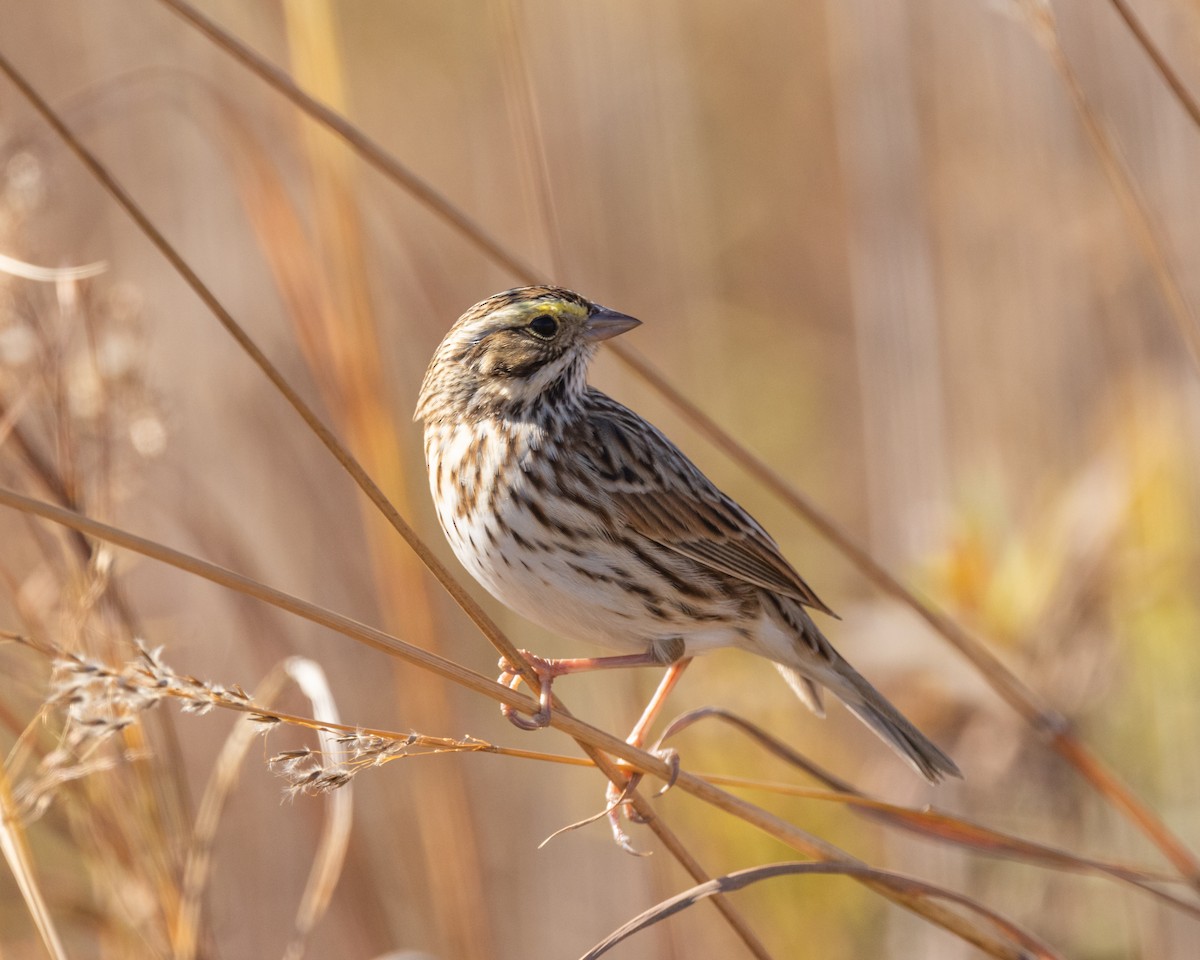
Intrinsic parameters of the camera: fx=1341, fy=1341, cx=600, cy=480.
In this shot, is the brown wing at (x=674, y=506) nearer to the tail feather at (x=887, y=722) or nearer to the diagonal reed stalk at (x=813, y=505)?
the tail feather at (x=887, y=722)

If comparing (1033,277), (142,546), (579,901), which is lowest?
(579,901)

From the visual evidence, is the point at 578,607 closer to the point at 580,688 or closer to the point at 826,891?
the point at 826,891

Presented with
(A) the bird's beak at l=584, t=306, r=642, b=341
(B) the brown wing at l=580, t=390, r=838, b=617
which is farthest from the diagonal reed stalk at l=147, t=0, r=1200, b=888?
(B) the brown wing at l=580, t=390, r=838, b=617

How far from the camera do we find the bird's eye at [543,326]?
2.92 m

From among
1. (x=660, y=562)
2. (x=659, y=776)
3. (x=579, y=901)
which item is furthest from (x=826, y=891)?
(x=659, y=776)

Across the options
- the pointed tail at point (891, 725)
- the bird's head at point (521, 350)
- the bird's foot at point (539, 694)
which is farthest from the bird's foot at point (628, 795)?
the bird's head at point (521, 350)

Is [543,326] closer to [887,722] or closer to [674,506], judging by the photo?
[674,506]

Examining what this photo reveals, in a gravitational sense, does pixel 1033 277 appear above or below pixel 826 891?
above

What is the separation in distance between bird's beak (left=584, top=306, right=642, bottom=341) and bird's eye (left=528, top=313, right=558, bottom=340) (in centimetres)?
8

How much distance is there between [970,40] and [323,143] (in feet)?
8.90

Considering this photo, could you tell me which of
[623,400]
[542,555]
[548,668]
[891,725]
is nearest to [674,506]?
[542,555]

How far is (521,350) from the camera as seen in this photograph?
9.70 ft

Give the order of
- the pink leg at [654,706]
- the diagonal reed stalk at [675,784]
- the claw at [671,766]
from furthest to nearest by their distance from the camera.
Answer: the pink leg at [654,706] → the claw at [671,766] → the diagonal reed stalk at [675,784]

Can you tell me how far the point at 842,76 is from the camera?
14.9ft
